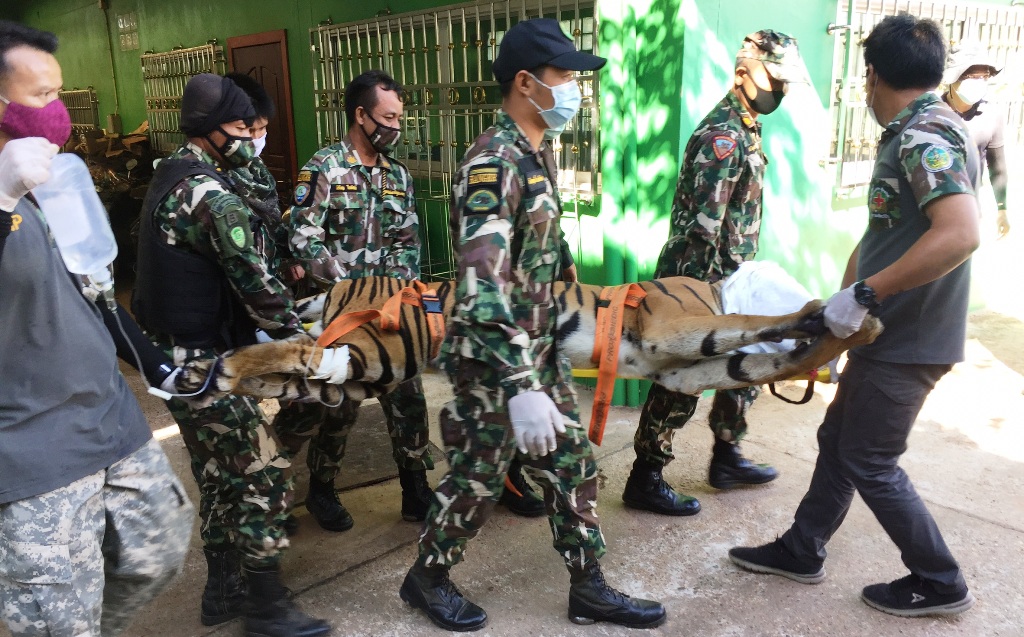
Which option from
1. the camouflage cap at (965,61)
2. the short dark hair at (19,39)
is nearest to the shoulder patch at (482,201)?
→ the short dark hair at (19,39)

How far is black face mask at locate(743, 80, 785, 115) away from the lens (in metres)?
3.23

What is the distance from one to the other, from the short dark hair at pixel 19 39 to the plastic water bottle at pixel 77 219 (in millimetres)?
235

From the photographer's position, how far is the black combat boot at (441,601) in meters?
2.62

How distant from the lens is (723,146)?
3.09 metres

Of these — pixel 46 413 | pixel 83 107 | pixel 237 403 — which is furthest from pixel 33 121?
pixel 83 107

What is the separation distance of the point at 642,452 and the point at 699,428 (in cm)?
110

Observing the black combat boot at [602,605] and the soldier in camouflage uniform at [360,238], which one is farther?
the soldier in camouflage uniform at [360,238]

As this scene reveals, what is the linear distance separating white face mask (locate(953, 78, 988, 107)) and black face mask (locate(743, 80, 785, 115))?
179cm

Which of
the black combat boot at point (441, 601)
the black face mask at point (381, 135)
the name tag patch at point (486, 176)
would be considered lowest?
the black combat boot at point (441, 601)

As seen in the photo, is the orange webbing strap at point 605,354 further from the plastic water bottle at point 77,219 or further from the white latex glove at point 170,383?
the plastic water bottle at point 77,219

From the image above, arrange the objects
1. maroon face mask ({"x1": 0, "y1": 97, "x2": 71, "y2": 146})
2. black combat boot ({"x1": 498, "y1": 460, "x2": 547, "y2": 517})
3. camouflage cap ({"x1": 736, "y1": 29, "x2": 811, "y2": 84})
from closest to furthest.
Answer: maroon face mask ({"x1": 0, "y1": 97, "x2": 71, "y2": 146}), camouflage cap ({"x1": 736, "y1": 29, "x2": 811, "y2": 84}), black combat boot ({"x1": 498, "y1": 460, "x2": 547, "y2": 517})

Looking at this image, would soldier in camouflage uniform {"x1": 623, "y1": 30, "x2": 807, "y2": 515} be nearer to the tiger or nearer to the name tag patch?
the tiger

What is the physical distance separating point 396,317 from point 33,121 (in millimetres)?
1177

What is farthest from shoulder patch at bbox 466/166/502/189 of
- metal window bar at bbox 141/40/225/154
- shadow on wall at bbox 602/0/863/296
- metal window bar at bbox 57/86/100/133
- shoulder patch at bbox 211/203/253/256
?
metal window bar at bbox 57/86/100/133
